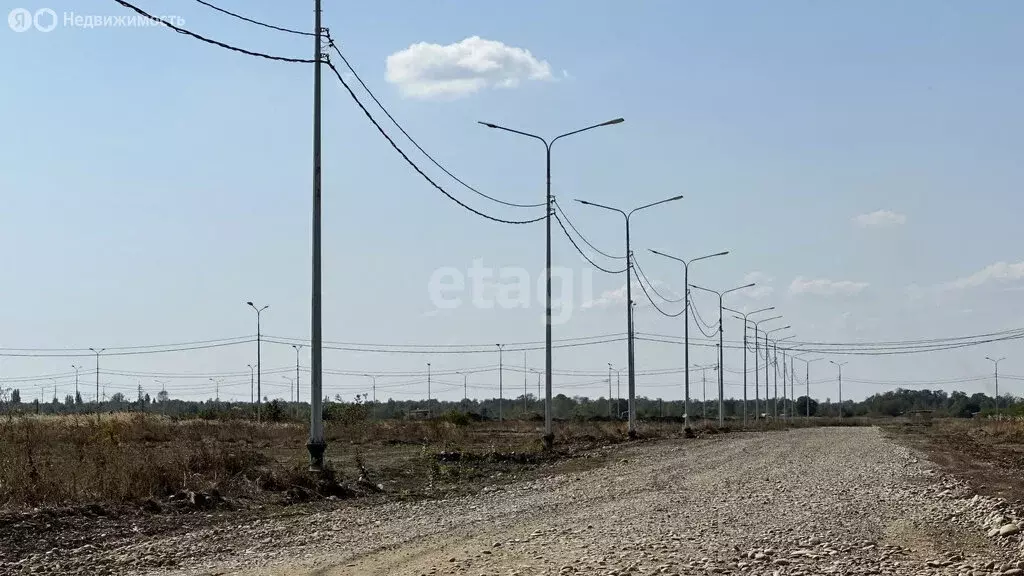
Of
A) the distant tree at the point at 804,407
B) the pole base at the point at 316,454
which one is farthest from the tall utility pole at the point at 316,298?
the distant tree at the point at 804,407

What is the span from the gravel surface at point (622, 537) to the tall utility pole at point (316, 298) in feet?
11.6

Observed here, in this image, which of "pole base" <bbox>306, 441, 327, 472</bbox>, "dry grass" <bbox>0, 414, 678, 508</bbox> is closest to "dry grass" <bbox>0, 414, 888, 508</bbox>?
"dry grass" <bbox>0, 414, 678, 508</bbox>

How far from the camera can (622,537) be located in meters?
13.1

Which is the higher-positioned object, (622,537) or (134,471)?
(134,471)

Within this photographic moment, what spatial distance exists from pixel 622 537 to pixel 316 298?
10.4 m

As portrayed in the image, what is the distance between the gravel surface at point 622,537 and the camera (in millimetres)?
11336

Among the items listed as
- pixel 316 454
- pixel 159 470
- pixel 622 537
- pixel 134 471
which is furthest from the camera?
pixel 316 454

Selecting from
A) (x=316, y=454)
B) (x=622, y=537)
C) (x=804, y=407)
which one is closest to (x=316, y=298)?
(x=316, y=454)

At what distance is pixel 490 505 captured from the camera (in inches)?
715

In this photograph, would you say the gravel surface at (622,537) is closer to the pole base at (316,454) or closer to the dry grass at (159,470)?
the dry grass at (159,470)

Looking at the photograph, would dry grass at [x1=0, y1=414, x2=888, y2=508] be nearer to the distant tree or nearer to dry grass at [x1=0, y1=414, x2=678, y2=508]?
dry grass at [x1=0, y1=414, x2=678, y2=508]

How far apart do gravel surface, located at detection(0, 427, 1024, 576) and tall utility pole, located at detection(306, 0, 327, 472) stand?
3.52m

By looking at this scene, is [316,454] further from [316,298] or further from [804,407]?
[804,407]

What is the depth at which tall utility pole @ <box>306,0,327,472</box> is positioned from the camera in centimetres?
2142
